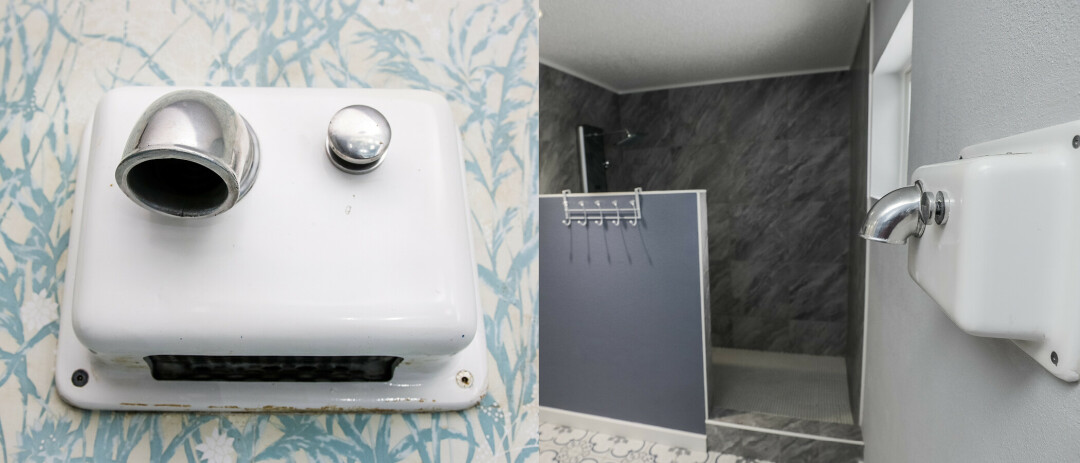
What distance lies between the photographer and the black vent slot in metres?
0.46

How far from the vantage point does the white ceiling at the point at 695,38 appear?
9.41ft

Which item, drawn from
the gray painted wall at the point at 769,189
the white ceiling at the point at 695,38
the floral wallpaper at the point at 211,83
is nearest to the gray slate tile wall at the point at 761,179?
the gray painted wall at the point at 769,189

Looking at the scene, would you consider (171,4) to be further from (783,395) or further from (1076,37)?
(783,395)

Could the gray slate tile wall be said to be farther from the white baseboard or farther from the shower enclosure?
the white baseboard

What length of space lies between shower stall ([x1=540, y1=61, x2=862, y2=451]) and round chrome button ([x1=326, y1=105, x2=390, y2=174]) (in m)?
3.41

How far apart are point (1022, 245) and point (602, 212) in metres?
2.65

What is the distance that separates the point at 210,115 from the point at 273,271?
11 centimetres

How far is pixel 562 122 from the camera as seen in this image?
13.5 ft

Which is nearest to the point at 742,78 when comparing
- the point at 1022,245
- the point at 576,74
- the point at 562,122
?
the point at 576,74

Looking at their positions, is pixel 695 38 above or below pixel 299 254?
above

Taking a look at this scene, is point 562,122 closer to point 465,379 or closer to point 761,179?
point 761,179

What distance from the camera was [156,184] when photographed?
385 millimetres

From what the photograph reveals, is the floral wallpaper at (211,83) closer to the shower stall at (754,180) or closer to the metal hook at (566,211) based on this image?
the metal hook at (566,211)

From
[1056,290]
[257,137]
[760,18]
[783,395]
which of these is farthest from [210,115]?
[783,395]
